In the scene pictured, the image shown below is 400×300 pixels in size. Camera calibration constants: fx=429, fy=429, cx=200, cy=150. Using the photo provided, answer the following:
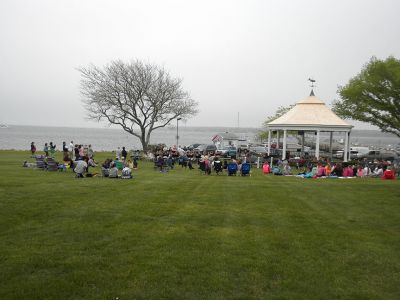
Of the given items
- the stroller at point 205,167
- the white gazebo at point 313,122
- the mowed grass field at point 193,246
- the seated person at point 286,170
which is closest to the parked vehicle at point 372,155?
the white gazebo at point 313,122

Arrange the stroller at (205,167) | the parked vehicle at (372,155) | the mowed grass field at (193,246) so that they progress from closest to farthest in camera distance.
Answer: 1. the mowed grass field at (193,246)
2. the stroller at (205,167)
3. the parked vehicle at (372,155)

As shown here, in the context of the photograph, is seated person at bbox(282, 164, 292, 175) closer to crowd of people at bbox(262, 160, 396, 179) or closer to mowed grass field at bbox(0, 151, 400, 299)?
crowd of people at bbox(262, 160, 396, 179)

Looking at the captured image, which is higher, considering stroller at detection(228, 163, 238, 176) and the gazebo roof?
the gazebo roof

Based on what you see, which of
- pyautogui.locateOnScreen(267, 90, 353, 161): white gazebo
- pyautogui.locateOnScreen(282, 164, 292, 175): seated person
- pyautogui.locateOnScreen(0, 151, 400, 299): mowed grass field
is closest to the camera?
pyautogui.locateOnScreen(0, 151, 400, 299): mowed grass field

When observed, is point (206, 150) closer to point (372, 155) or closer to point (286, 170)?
point (286, 170)

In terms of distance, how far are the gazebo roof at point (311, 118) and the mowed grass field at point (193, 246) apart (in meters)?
16.7

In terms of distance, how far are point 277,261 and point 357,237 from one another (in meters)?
2.60

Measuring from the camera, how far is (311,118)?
30609 millimetres

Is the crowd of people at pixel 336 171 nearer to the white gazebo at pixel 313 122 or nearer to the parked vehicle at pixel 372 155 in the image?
the white gazebo at pixel 313 122

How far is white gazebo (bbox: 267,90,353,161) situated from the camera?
97.8 ft

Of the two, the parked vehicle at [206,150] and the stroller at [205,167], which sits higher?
the parked vehicle at [206,150]

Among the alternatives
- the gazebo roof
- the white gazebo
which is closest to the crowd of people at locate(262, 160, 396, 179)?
the white gazebo

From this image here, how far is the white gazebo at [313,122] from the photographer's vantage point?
2981 cm

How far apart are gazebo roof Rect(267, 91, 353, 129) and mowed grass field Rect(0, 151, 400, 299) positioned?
16.7 metres
